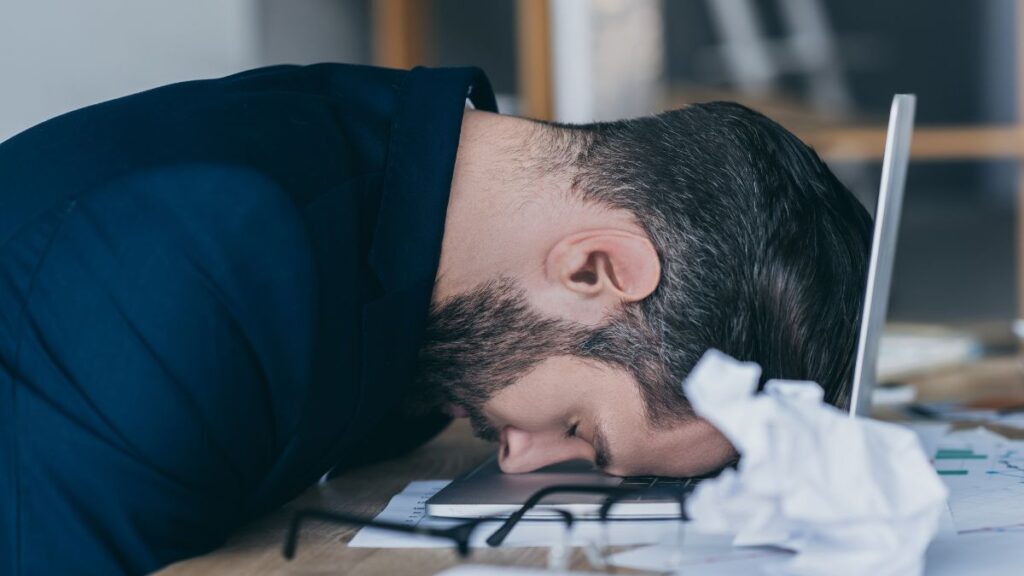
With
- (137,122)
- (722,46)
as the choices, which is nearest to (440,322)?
(137,122)

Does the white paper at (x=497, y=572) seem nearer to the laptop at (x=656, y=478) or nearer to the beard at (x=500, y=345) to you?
the laptop at (x=656, y=478)

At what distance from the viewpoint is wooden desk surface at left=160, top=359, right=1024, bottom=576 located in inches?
29.3

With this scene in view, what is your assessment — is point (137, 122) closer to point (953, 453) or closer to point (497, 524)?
point (497, 524)

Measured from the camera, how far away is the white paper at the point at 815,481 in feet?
1.93

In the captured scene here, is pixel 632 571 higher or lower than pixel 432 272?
lower

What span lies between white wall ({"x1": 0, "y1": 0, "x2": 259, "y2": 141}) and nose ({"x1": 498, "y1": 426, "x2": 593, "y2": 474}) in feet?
4.87

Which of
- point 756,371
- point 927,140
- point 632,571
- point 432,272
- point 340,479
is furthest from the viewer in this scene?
point 927,140

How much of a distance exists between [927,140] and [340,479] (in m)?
2.84

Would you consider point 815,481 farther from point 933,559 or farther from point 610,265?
point 610,265

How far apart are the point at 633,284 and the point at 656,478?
0.16m

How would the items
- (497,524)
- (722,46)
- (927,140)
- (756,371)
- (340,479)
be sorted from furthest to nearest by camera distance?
(722,46) → (927,140) → (340,479) → (497,524) → (756,371)

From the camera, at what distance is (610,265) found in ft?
3.20

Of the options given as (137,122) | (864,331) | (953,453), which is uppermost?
(137,122)

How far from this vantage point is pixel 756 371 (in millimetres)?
583
